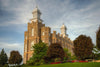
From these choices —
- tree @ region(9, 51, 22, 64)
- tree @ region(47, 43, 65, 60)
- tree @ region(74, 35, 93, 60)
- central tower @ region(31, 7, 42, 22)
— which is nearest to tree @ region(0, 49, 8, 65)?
tree @ region(9, 51, 22, 64)

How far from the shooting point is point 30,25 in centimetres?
5338

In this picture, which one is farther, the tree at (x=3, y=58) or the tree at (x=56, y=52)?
the tree at (x=3, y=58)

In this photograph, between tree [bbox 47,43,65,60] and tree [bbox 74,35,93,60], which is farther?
tree [bbox 47,43,65,60]

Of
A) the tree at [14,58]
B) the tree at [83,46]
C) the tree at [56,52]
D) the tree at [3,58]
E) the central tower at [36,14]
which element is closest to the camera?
the tree at [83,46]

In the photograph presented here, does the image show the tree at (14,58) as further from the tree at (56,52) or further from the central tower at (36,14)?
the central tower at (36,14)

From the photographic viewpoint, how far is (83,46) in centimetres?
2848

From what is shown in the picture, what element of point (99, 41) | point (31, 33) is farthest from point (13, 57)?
point (99, 41)

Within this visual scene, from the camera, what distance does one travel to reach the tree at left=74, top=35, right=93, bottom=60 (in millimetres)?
28139

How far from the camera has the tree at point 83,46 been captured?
28.1 metres

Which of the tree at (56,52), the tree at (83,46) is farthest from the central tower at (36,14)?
the tree at (83,46)

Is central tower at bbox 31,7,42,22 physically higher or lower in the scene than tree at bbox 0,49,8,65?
higher

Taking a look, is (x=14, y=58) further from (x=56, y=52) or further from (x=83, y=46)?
(x=83, y=46)

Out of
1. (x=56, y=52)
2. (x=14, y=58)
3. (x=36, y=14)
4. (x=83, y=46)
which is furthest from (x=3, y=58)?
(x=83, y=46)

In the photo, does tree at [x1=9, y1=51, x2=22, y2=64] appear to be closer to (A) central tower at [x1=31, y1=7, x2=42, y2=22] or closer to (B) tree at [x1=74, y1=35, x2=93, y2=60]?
(A) central tower at [x1=31, y1=7, x2=42, y2=22]
